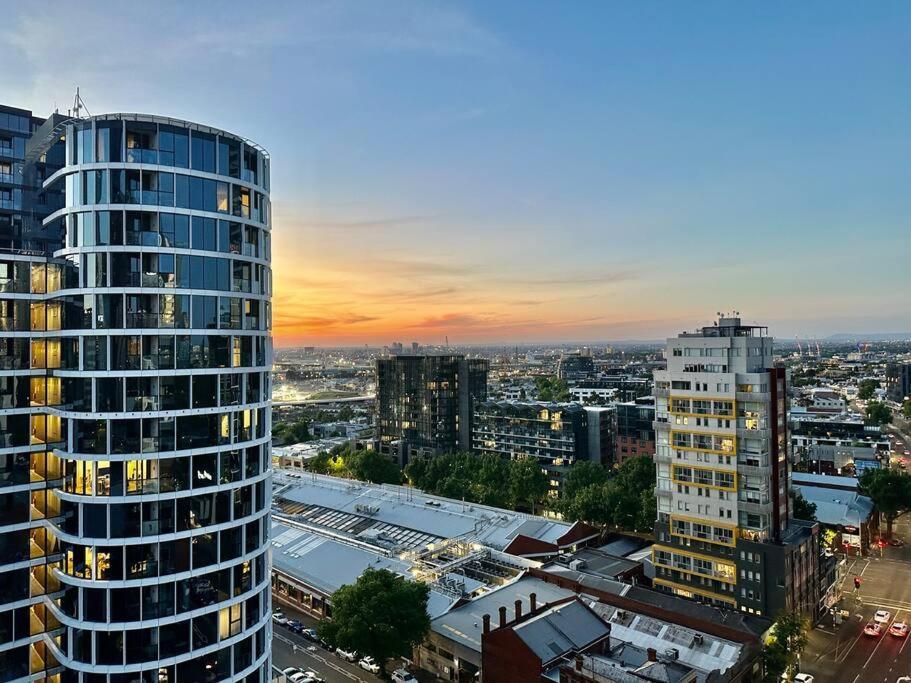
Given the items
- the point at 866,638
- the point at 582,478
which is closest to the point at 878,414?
the point at 582,478

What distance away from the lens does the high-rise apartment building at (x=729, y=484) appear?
5491 centimetres

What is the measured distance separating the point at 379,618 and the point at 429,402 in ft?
268

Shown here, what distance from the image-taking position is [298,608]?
62781mm

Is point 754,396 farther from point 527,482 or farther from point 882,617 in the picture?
point 527,482

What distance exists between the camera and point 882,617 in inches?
2231

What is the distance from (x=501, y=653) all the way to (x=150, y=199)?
1367 inches

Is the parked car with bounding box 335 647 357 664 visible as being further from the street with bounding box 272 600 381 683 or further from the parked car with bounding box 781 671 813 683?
the parked car with bounding box 781 671 813 683

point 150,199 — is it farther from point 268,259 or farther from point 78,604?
point 78,604

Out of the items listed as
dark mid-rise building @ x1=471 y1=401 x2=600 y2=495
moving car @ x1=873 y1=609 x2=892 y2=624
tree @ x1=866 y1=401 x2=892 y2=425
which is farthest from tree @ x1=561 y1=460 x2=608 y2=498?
tree @ x1=866 y1=401 x2=892 y2=425

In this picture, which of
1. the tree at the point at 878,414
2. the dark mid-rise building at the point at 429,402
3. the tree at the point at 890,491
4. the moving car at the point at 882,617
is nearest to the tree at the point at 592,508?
the moving car at the point at 882,617

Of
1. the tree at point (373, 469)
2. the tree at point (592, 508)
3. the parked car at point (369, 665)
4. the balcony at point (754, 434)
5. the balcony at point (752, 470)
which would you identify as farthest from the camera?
the tree at point (373, 469)

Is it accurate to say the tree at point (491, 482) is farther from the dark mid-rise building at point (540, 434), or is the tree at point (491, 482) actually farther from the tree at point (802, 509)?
the tree at point (802, 509)

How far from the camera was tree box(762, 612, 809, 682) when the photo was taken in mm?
44312

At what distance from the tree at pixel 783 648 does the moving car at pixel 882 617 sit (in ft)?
40.2
